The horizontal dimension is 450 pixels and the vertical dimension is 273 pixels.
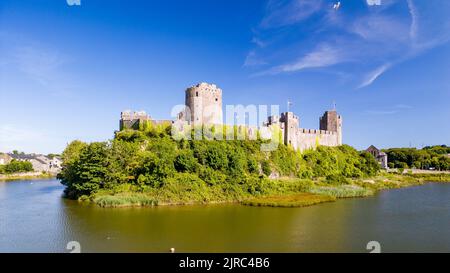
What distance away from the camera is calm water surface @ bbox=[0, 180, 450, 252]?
56.1 feet

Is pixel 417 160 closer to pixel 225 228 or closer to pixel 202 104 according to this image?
pixel 202 104

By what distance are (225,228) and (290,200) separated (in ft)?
40.5

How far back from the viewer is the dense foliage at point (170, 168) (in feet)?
104

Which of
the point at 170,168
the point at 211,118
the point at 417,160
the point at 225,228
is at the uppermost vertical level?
the point at 211,118

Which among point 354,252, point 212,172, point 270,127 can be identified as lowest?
Answer: point 354,252

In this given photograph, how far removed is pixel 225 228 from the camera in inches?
819

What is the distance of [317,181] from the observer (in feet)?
141

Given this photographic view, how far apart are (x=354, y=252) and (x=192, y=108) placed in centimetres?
3018

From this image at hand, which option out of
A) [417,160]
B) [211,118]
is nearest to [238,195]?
[211,118]

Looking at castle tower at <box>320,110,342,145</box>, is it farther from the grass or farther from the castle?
the grass

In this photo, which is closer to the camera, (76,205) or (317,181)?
(76,205)

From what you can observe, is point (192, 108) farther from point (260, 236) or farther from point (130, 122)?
point (260, 236)

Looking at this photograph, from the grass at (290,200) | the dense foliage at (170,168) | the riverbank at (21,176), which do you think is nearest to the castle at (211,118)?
the dense foliage at (170,168)
